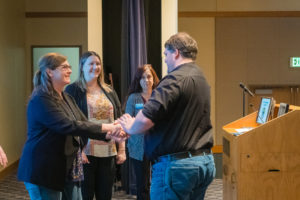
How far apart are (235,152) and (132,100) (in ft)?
3.44

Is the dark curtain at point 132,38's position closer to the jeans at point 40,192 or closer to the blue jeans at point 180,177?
the jeans at point 40,192


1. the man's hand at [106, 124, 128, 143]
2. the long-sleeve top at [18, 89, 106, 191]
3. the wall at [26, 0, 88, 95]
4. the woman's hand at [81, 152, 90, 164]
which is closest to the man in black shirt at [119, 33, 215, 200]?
the long-sleeve top at [18, 89, 106, 191]

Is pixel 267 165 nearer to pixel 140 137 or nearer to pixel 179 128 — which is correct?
pixel 140 137

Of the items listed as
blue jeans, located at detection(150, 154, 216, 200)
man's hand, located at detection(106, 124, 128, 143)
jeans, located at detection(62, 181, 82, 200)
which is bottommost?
jeans, located at detection(62, 181, 82, 200)

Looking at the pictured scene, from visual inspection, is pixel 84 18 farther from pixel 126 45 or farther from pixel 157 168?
pixel 157 168

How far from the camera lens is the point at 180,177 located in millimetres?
2211

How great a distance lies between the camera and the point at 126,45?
4816mm

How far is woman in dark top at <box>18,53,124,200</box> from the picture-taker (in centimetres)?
239

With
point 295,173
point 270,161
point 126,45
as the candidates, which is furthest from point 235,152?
point 126,45

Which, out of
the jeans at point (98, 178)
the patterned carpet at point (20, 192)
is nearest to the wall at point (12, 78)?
the patterned carpet at point (20, 192)

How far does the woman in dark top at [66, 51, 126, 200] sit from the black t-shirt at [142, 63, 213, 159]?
3.31ft

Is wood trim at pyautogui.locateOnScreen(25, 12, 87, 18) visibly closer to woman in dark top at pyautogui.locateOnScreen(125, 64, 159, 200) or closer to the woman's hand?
woman in dark top at pyautogui.locateOnScreen(125, 64, 159, 200)

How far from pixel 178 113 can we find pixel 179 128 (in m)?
0.08

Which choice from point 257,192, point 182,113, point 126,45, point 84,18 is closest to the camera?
point 182,113
